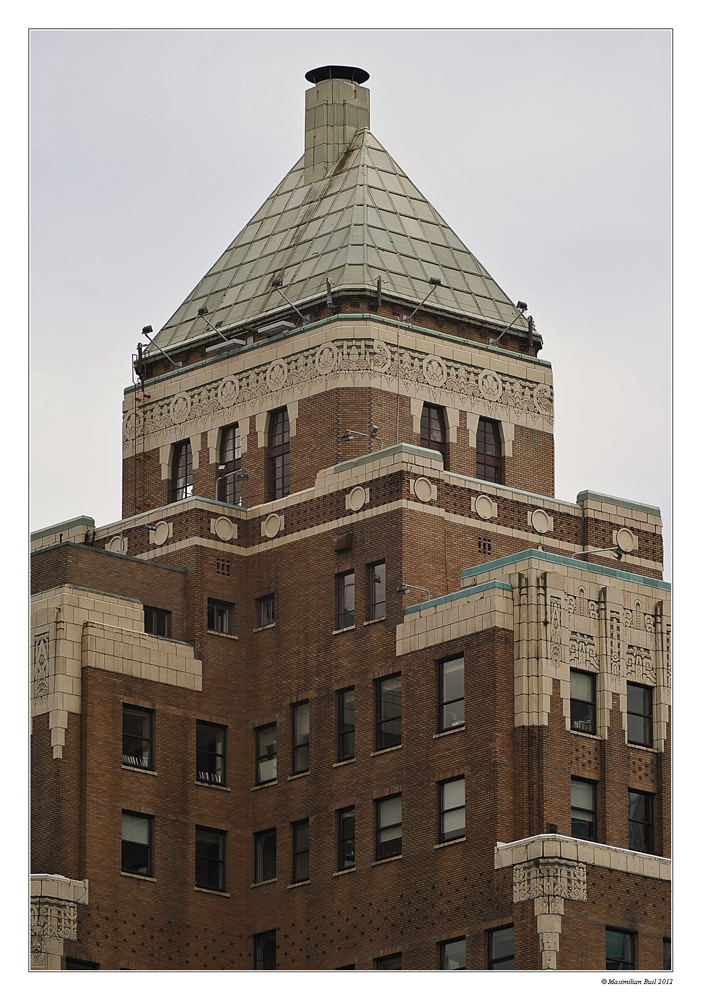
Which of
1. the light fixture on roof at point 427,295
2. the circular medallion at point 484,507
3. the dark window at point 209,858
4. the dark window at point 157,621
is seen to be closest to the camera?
the dark window at point 209,858

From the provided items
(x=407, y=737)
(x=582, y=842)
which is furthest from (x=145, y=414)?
(x=582, y=842)

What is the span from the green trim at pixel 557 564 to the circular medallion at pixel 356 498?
14.2 ft

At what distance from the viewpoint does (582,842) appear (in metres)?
85.4

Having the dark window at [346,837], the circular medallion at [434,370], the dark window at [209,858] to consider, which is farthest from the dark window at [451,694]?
the circular medallion at [434,370]

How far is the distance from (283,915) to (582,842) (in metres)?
11.5

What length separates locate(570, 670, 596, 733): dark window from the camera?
88.4 m

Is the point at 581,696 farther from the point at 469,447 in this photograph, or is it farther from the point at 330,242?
the point at 330,242

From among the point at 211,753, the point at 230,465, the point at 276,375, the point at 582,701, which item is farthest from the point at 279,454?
the point at 582,701

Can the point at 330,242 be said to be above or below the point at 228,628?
above

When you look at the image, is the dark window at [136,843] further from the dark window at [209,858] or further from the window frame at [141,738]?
the dark window at [209,858]

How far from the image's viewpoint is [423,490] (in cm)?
9388

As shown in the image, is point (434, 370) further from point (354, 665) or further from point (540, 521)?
point (354, 665)

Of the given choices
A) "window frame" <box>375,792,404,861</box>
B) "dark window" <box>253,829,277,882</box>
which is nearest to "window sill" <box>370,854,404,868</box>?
"window frame" <box>375,792,404,861</box>

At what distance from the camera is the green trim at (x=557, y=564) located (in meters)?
89.6
